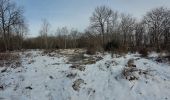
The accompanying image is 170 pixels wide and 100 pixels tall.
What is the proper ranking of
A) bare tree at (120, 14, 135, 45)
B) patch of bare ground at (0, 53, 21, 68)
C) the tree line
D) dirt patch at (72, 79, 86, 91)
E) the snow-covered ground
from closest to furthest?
the snow-covered ground < dirt patch at (72, 79, 86, 91) < patch of bare ground at (0, 53, 21, 68) < the tree line < bare tree at (120, 14, 135, 45)

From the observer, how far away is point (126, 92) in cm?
828

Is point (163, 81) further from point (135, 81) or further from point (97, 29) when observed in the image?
point (97, 29)

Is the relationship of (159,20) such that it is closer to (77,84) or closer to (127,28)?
(127,28)

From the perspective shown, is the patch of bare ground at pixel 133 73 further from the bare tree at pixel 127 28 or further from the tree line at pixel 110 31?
the bare tree at pixel 127 28

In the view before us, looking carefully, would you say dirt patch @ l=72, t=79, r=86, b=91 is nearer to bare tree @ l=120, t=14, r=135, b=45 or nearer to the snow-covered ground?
the snow-covered ground

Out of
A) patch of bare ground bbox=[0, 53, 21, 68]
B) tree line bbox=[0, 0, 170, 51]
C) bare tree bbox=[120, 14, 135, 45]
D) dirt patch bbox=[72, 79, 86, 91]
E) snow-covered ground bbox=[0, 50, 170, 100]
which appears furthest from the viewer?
bare tree bbox=[120, 14, 135, 45]

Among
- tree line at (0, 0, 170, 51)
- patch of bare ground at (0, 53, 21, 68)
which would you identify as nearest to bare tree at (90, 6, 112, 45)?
tree line at (0, 0, 170, 51)

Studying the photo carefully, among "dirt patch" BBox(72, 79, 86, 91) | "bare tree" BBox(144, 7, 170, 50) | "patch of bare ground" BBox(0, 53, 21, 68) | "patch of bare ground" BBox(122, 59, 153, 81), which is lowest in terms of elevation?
"dirt patch" BBox(72, 79, 86, 91)

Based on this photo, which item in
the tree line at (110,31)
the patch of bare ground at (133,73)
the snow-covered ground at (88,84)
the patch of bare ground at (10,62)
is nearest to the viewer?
the snow-covered ground at (88,84)

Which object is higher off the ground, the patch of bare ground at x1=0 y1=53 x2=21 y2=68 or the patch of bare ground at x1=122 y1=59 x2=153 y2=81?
the patch of bare ground at x1=0 y1=53 x2=21 y2=68

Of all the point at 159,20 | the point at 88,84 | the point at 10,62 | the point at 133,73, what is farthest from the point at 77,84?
the point at 159,20

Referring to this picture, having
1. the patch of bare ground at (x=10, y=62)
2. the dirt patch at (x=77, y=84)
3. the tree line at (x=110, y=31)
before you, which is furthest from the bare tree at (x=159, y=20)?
the dirt patch at (x=77, y=84)

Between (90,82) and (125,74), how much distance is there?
191 centimetres

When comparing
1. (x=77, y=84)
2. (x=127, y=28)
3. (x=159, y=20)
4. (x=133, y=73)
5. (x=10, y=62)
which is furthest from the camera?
(x=127, y=28)
